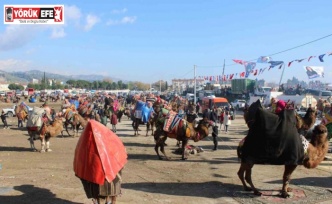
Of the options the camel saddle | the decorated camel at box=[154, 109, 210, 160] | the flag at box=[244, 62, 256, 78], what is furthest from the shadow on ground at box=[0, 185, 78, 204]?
the flag at box=[244, 62, 256, 78]

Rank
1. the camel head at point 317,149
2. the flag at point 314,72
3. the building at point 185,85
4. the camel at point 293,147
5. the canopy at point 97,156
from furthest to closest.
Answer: the building at point 185,85, the flag at point 314,72, the camel head at point 317,149, the camel at point 293,147, the canopy at point 97,156

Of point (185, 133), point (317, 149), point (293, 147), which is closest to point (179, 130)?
point (185, 133)

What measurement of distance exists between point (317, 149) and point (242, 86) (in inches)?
1943

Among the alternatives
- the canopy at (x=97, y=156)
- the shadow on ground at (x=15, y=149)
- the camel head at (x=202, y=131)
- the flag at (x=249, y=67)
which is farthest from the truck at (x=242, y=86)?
the canopy at (x=97, y=156)

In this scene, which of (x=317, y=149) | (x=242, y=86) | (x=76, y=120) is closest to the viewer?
(x=317, y=149)

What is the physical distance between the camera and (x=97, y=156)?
5.77 meters

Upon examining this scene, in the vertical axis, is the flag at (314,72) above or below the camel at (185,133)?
above

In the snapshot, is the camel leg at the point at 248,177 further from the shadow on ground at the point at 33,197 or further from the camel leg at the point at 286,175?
the shadow on ground at the point at 33,197

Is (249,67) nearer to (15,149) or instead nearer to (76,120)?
(76,120)

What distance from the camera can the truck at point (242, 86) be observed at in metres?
56.1

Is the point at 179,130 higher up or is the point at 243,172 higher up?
the point at 179,130

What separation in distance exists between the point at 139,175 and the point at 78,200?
2.63 meters

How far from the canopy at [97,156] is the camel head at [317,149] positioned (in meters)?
4.17

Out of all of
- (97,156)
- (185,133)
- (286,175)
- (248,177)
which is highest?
(97,156)
